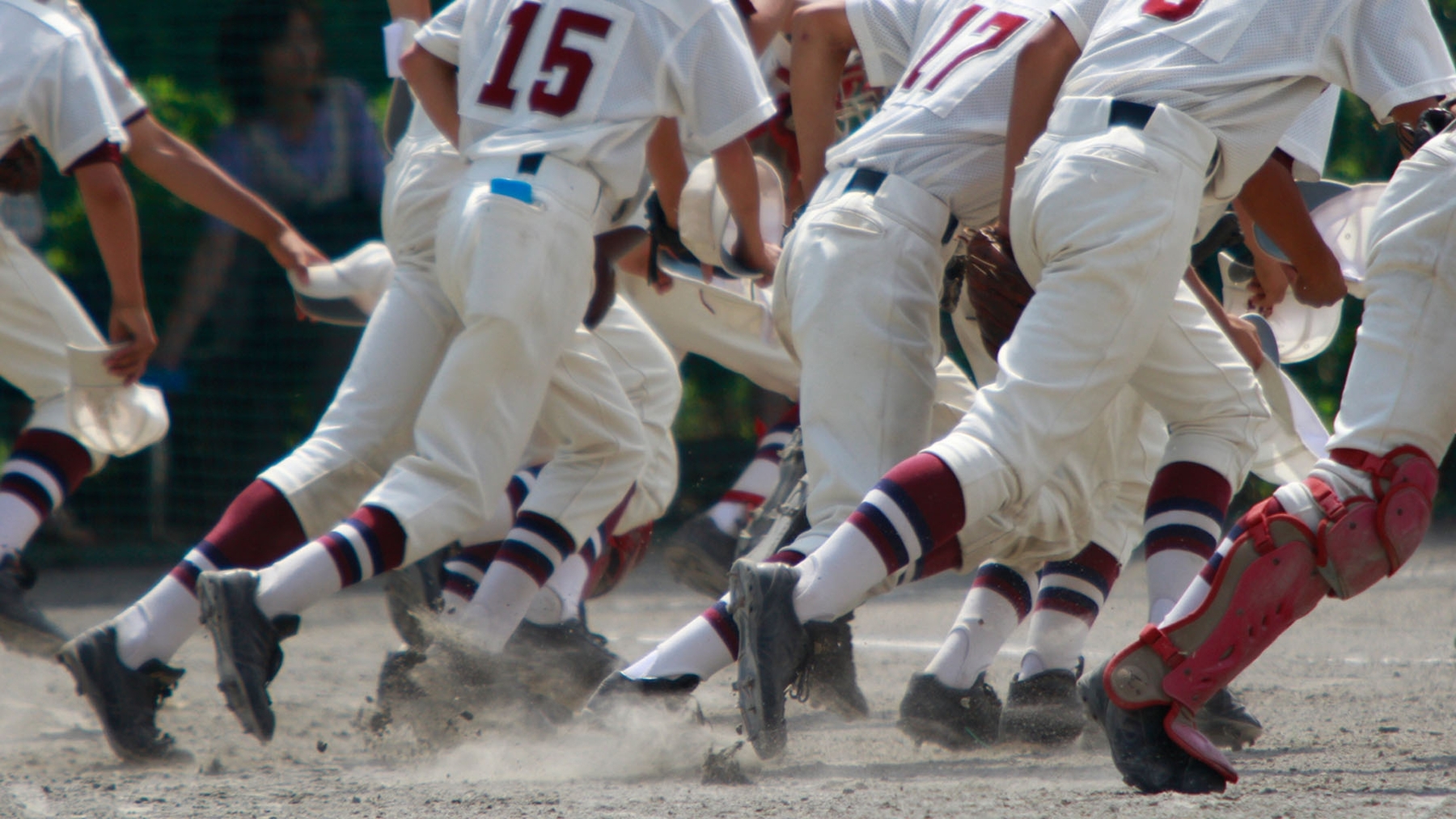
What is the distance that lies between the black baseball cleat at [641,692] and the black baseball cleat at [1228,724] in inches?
39.2

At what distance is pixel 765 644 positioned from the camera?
98.2 inches

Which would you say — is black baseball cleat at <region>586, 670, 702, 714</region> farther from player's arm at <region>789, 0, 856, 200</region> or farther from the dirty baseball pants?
player's arm at <region>789, 0, 856, 200</region>

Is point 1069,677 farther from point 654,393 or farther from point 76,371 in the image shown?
point 76,371

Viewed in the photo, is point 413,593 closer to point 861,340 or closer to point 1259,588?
point 861,340

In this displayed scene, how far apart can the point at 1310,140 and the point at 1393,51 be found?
0.59 meters

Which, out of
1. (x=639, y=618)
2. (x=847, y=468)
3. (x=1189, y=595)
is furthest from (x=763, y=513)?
(x=639, y=618)

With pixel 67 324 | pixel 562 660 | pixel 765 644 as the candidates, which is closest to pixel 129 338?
pixel 67 324

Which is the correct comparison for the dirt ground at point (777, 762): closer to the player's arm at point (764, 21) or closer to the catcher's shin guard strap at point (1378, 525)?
the catcher's shin guard strap at point (1378, 525)

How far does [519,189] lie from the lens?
310 centimetres

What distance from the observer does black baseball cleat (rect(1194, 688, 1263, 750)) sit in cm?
287

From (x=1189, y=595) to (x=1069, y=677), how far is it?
864 mm

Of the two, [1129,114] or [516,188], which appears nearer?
[1129,114]

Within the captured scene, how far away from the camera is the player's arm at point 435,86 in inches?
137

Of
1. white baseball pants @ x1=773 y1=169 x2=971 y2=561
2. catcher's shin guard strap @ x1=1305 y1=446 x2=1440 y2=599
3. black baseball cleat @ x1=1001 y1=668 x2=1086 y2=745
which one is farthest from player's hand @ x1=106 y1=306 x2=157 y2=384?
catcher's shin guard strap @ x1=1305 y1=446 x2=1440 y2=599
